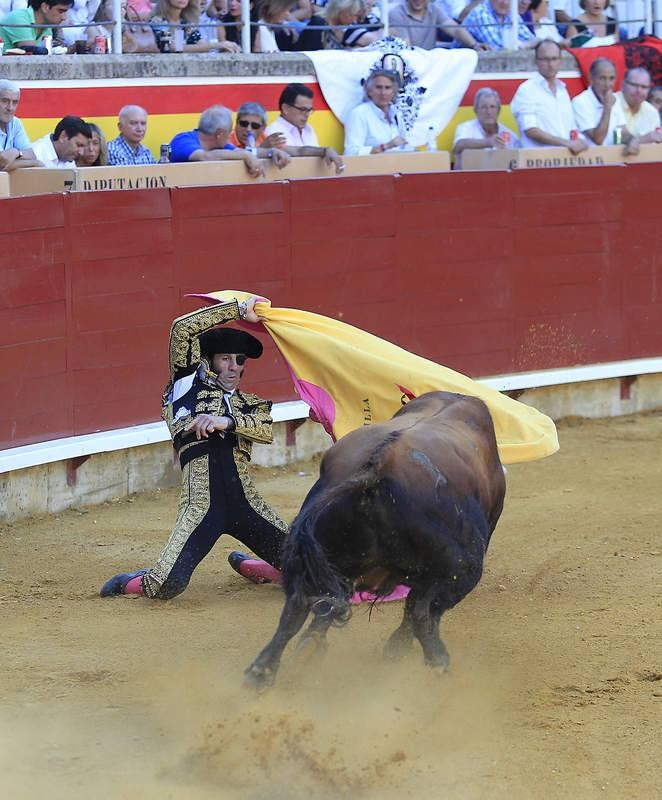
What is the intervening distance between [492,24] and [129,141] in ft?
13.1

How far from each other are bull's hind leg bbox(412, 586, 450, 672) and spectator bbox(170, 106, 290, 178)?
3687 millimetres

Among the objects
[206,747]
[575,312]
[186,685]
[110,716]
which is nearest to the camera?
[206,747]

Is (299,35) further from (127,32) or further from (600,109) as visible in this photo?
(600,109)

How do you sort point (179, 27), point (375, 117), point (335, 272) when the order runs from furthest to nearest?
point (375, 117) → point (179, 27) → point (335, 272)

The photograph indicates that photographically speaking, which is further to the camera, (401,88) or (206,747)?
(401,88)

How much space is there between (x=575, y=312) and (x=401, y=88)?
188 cm

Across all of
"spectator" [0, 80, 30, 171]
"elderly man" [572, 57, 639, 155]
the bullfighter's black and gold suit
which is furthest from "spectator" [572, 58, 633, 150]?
the bullfighter's black and gold suit

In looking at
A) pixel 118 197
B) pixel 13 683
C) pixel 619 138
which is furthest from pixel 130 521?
pixel 619 138

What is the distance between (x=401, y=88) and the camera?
9125mm

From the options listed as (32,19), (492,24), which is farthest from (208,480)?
(492,24)

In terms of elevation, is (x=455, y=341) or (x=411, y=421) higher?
(x=411, y=421)

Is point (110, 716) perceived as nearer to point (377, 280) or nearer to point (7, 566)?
point (7, 566)

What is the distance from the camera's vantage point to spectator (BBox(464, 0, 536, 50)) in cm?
1020

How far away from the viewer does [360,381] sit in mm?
4719
